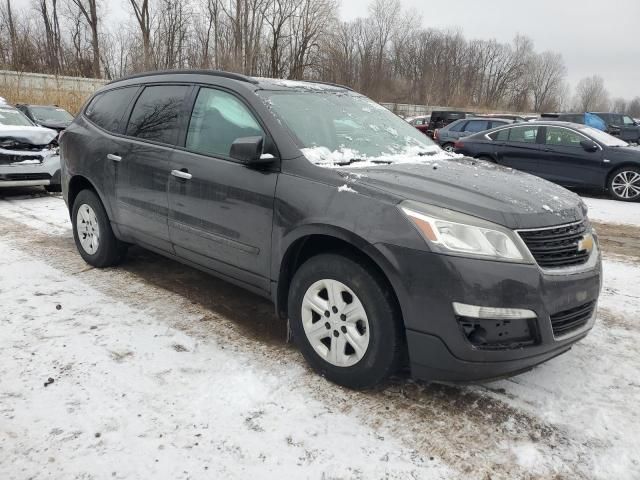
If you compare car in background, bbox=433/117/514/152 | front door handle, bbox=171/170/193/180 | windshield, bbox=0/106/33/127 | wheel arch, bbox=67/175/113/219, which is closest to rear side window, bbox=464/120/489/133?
car in background, bbox=433/117/514/152

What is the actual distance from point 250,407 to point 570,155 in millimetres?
9200

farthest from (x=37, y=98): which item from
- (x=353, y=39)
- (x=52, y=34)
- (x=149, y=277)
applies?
(x=353, y=39)

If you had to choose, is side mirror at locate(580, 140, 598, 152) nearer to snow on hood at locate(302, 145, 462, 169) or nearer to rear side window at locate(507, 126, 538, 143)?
rear side window at locate(507, 126, 538, 143)

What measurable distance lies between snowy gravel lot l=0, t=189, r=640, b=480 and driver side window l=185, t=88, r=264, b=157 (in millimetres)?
1245

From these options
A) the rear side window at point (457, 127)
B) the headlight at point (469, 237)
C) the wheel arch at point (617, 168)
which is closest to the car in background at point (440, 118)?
the rear side window at point (457, 127)

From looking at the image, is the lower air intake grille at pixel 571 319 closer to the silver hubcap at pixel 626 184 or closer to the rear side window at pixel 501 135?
the silver hubcap at pixel 626 184

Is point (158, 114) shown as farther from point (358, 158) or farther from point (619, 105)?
point (619, 105)

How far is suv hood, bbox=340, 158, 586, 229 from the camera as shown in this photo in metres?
2.47

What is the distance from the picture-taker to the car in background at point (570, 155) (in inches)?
366

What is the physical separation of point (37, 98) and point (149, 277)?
22710 mm

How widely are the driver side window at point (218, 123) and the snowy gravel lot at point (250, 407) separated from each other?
1245mm

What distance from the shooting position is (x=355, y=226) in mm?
2559

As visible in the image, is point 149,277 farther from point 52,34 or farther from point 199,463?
point 52,34

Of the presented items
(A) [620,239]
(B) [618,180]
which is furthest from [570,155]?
(A) [620,239]
